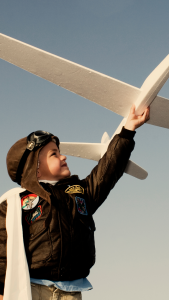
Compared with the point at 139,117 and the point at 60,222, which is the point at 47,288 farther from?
the point at 139,117

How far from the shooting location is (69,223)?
373cm

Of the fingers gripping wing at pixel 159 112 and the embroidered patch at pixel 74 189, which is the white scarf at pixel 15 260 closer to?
the embroidered patch at pixel 74 189

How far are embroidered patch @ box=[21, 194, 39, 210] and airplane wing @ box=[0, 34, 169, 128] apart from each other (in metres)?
1.67

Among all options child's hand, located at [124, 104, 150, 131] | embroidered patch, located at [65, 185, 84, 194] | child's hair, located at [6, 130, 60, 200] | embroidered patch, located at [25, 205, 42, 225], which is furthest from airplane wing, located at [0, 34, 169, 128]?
embroidered patch, located at [25, 205, 42, 225]

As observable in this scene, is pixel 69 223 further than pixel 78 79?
No

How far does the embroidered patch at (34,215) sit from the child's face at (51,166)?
1.96 feet

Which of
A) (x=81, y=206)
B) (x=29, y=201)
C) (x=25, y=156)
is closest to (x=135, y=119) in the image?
(x=81, y=206)

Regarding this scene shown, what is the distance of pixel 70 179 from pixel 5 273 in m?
1.41

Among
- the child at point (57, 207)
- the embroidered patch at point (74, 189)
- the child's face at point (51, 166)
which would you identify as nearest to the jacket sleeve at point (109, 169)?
the child at point (57, 207)

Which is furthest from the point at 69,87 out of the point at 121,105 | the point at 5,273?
the point at 5,273

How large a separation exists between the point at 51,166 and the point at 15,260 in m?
1.35

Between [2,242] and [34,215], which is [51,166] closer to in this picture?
[34,215]

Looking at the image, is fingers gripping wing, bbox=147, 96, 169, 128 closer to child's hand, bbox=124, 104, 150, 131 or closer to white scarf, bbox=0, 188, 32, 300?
child's hand, bbox=124, 104, 150, 131

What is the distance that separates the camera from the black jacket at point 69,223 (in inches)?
140
